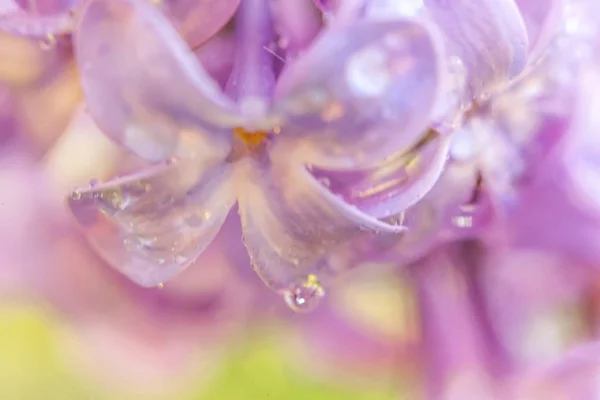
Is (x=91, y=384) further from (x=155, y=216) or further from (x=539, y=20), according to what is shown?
(x=539, y=20)

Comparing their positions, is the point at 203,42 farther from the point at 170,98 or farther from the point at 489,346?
the point at 489,346

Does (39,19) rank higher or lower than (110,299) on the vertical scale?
higher

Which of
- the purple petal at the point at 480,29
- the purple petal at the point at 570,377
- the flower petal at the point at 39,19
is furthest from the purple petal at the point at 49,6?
the purple petal at the point at 570,377

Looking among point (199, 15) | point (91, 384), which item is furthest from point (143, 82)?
point (91, 384)

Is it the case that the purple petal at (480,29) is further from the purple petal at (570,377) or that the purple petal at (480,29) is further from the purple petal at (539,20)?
the purple petal at (570,377)

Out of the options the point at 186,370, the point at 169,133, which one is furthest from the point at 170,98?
the point at 186,370

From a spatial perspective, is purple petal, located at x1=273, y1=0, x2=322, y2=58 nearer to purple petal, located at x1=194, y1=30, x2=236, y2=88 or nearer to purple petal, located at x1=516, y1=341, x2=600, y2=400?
purple petal, located at x1=194, y1=30, x2=236, y2=88
